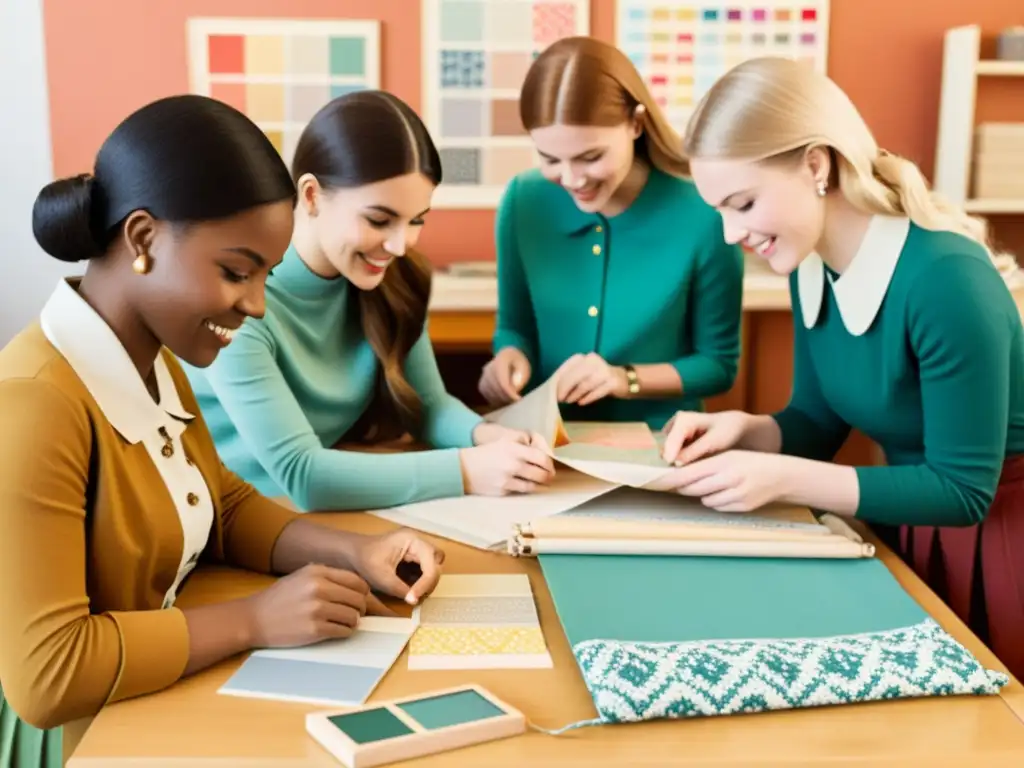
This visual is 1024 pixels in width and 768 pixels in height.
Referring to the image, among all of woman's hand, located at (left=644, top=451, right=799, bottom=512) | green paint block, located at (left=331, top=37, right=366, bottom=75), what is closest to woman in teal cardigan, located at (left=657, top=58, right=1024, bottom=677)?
woman's hand, located at (left=644, top=451, right=799, bottom=512)

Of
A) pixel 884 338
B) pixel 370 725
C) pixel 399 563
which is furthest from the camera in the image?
pixel 884 338

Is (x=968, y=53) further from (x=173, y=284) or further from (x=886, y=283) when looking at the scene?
(x=173, y=284)

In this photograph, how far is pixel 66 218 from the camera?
37.8 inches

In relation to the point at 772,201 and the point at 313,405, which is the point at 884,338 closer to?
the point at 772,201

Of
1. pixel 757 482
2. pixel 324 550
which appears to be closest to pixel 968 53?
pixel 757 482

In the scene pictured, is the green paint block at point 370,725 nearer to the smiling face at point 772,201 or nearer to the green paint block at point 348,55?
the smiling face at point 772,201

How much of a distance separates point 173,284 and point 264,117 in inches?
98.9

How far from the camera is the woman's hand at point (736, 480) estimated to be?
1312 millimetres

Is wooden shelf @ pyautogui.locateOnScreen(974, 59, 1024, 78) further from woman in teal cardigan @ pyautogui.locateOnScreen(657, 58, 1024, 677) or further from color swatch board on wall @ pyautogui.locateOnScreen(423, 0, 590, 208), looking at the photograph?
woman in teal cardigan @ pyautogui.locateOnScreen(657, 58, 1024, 677)

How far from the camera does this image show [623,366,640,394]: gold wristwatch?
188 cm

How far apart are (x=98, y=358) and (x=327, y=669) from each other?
346 millimetres

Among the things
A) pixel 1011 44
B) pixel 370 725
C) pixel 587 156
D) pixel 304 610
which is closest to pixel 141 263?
pixel 304 610

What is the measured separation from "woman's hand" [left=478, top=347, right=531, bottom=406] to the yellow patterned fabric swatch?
838 mm

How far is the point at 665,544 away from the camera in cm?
122
